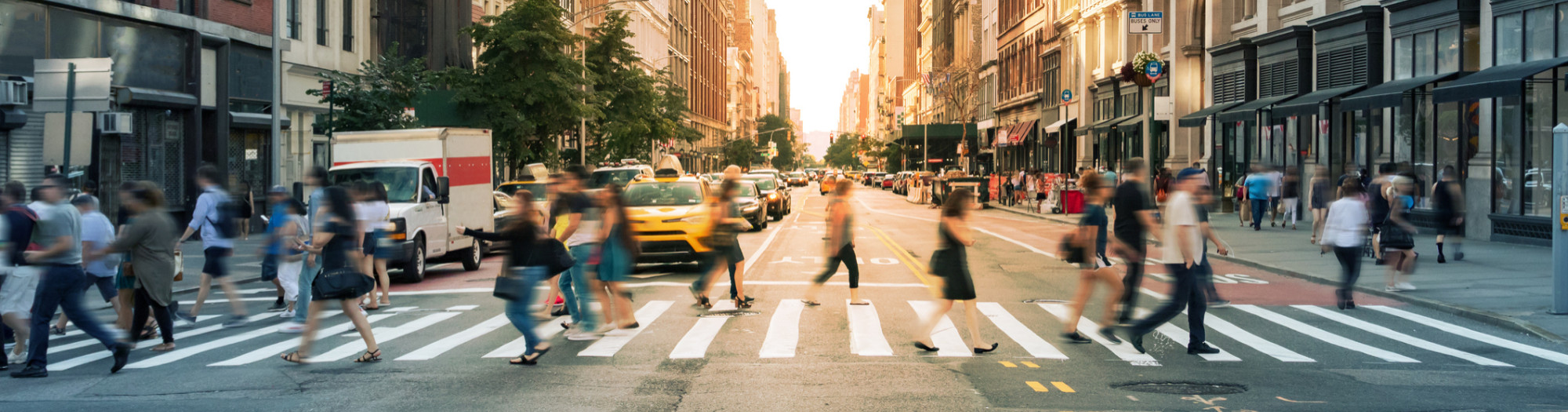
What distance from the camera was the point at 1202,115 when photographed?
3556 cm

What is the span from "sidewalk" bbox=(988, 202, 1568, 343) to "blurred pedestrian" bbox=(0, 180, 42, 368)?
13.3 metres

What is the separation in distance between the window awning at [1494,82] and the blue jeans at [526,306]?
1753 cm

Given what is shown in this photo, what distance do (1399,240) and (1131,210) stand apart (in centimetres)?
611

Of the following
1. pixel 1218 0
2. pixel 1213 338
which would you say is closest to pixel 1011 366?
pixel 1213 338

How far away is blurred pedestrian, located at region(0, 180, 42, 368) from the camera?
29.5ft

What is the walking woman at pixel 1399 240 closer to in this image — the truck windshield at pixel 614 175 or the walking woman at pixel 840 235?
the walking woman at pixel 840 235

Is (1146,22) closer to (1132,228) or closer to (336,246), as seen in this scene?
(1132,228)

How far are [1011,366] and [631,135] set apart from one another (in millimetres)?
39215

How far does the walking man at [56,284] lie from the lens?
8719mm

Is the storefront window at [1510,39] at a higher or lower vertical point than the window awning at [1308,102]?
higher

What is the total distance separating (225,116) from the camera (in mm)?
27922

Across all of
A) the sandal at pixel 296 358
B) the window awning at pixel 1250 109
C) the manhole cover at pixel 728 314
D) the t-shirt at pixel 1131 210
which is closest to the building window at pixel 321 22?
the manhole cover at pixel 728 314

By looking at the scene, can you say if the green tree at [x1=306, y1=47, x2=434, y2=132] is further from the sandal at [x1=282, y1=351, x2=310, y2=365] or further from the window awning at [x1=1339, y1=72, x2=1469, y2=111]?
the window awning at [x1=1339, y1=72, x2=1469, y2=111]

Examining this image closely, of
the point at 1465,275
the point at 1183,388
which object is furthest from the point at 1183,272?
the point at 1465,275
